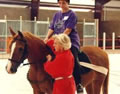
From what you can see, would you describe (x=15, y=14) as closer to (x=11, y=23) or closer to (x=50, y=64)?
(x=11, y=23)

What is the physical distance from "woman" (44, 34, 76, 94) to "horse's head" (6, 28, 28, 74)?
11.0 inches

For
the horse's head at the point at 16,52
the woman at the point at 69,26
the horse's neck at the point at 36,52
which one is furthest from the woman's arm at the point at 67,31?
the horse's head at the point at 16,52

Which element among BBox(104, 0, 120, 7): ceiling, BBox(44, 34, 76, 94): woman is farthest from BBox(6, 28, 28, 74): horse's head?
BBox(104, 0, 120, 7): ceiling

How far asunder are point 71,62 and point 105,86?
1.30m

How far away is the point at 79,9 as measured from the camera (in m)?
17.7

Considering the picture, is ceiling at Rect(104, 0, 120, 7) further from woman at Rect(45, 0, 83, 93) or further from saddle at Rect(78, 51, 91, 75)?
woman at Rect(45, 0, 83, 93)

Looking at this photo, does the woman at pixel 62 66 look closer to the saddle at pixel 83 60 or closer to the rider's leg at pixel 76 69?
the rider's leg at pixel 76 69

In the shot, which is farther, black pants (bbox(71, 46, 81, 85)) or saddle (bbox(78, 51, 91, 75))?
saddle (bbox(78, 51, 91, 75))

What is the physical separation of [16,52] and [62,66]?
481 millimetres

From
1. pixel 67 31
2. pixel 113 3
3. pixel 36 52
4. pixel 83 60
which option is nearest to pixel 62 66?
pixel 36 52

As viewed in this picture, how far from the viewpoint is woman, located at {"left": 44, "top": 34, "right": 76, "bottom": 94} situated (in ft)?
7.82

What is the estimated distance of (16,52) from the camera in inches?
97.3

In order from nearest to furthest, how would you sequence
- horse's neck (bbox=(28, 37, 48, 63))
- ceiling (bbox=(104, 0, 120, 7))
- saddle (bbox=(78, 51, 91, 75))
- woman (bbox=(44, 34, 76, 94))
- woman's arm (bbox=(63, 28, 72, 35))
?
woman (bbox=(44, 34, 76, 94)) < horse's neck (bbox=(28, 37, 48, 63)) < woman's arm (bbox=(63, 28, 72, 35)) < saddle (bbox=(78, 51, 91, 75)) < ceiling (bbox=(104, 0, 120, 7))

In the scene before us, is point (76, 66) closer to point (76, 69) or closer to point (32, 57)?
point (76, 69)
